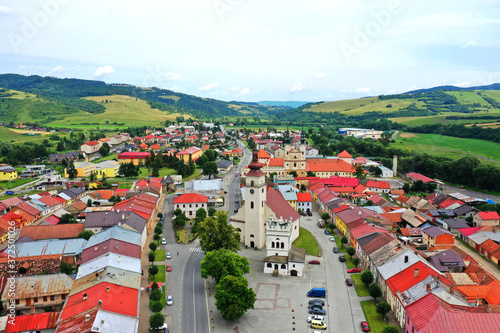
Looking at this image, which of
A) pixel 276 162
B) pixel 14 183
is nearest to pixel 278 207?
pixel 276 162

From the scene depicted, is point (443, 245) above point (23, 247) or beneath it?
beneath

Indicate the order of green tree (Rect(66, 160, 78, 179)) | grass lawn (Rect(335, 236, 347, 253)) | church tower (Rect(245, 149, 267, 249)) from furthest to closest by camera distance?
green tree (Rect(66, 160, 78, 179))
grass lawn (Rect(335, 236, 347, 253))
church tower (Rect(245, 149, 267, 249))

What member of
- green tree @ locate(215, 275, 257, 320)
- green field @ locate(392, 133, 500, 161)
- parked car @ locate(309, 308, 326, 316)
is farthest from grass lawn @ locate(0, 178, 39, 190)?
green field @ locate(392, 133, 500, 161)

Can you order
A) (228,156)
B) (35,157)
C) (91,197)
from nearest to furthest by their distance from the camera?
Result: (91,197), (35,157), (228,156)

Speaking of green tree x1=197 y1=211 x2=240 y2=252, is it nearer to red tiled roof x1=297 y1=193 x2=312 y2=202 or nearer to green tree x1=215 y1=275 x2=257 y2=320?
green tree x1=215 y1=275 x2=257 y2=320

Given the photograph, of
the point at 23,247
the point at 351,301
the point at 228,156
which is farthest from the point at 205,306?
the point at 228,156

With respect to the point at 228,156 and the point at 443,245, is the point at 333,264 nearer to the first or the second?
the point at 443,245

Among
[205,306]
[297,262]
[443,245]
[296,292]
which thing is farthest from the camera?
[443,245]

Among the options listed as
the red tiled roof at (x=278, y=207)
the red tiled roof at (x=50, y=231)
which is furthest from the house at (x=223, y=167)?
the red tiled roof at (x=50, y=231)
